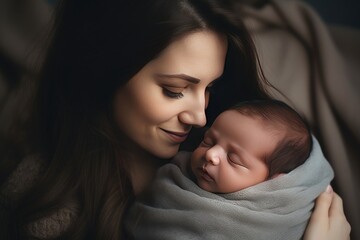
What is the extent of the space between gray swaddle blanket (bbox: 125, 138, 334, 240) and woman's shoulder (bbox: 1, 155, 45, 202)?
0.20 m

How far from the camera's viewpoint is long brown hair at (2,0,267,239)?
59 centimetres

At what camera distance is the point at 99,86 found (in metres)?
0.66

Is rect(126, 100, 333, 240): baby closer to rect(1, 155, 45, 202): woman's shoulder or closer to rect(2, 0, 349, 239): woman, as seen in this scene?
rect(2, 0, 349, 239): woman

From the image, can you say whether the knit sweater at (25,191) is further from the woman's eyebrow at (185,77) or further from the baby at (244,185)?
the woman's eyebrow at (185,77)

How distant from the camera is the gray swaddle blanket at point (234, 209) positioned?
1.82 feet

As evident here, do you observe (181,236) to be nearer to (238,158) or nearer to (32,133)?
(238,158)

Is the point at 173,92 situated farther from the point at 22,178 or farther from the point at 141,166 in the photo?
the point at 22,178

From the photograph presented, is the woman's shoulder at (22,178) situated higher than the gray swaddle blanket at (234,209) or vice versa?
the woman's shoulder at (22,178)

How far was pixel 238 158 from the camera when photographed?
57 cm

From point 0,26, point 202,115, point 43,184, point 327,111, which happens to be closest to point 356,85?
point 327,111

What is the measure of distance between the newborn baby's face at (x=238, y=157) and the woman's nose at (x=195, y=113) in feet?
0.14

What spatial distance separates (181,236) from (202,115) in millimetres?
162

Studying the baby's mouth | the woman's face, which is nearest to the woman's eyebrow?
the woman's face

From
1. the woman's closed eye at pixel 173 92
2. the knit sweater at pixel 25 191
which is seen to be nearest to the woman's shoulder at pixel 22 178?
the knit sweater at pixel 25 191
